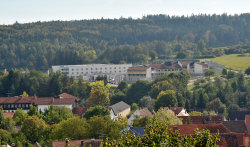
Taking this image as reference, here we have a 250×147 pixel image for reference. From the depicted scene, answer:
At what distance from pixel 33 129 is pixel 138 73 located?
264 feet

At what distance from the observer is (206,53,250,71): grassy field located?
446ft

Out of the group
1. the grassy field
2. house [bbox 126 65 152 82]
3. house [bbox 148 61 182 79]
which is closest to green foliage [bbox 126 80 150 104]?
house [bbox 126 65 152 82]

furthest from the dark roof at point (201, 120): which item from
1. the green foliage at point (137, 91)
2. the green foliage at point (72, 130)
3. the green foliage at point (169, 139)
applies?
the green foliage at point (169, 139)

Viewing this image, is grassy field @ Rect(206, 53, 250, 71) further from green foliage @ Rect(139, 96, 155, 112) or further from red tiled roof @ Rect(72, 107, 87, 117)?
red tiled roof @ Rect(72, 107, 87, 117)

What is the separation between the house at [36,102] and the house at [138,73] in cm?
4197

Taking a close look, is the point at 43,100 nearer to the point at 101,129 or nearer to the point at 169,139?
the point at 101,129

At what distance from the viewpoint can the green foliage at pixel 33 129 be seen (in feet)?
205

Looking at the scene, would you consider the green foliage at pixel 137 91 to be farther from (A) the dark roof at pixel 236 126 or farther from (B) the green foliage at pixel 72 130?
(B) the green foliage at pixel 72 130

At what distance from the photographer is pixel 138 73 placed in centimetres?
14238

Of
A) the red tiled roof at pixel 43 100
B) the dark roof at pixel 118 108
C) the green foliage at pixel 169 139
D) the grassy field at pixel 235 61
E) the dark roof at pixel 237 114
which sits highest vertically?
the green foliage at pixel 169 139

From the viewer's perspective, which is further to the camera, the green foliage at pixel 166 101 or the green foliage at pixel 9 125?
the green foliage at pixel 166 101

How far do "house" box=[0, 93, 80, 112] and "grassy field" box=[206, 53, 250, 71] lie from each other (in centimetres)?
4977

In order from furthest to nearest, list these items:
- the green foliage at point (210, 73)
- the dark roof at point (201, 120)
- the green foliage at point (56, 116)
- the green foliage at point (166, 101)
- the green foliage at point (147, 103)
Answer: the green foliage at point (210, 73) → the green foliage at point (147, 103) → the green foliage at point (166, 101) → the green foliage at point (56, 116) → the dark roof at point (201, 120)

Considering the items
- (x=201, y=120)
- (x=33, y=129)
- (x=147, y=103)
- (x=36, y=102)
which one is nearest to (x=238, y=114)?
(x=147, y=103)
